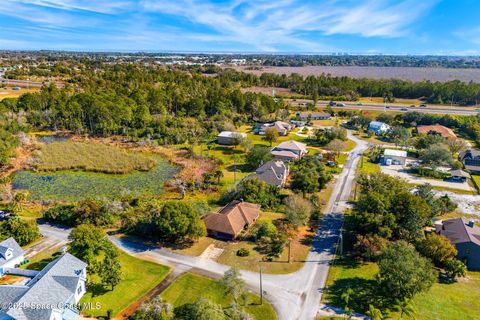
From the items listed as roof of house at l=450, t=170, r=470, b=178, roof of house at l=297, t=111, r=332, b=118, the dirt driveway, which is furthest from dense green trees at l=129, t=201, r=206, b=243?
roof of house at l=297, t=111, r=332, b=118

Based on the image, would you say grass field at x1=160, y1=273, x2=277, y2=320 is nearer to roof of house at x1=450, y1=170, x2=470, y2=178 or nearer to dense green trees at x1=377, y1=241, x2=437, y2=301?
dense green trees at x1=377, y1=241, x2=437, y2=301

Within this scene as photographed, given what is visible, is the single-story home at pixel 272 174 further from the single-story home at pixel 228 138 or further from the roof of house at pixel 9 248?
the roof of house at pixel 9 248

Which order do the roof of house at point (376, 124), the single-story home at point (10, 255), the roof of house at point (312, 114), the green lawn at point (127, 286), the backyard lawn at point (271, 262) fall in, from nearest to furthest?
the green lawn at point (127, 286), the single-story home at point (10, 255), the backyard lawn at point (271, 262), the roof of house at point (376, 124), the roof of house at point (312, 114)

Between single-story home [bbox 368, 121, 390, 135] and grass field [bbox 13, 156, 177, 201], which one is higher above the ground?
single-story home [bbox 368, 121, 390, 135]

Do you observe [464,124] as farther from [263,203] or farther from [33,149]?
[33,149]

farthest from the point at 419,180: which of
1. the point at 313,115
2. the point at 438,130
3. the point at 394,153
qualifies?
the point at 313,115

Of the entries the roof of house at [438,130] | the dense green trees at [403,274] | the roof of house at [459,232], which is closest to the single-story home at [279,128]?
the roof of house at [438,130]
